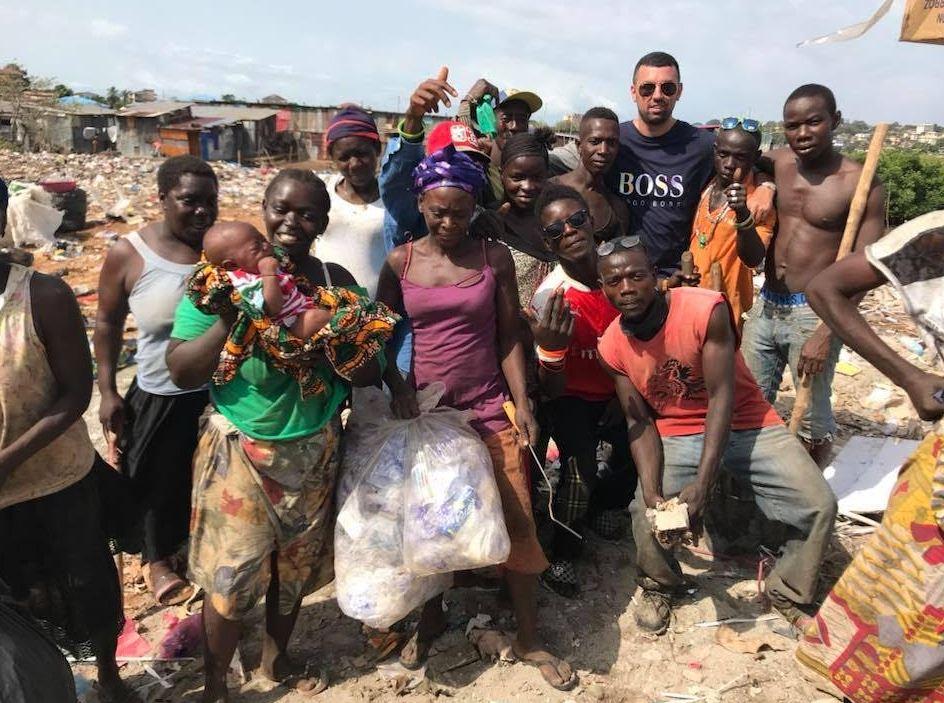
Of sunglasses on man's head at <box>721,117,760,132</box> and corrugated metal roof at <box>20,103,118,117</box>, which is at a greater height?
sunglasses on man's head at <box>721,117,760,132</box>

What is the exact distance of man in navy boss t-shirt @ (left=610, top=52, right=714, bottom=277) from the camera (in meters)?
3.68

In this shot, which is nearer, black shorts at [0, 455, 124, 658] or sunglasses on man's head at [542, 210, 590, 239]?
black shorts at [0, 455, 124, 658]

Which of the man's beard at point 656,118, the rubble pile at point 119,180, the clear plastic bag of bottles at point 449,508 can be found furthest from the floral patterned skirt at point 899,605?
the rubble pile at point 119,180

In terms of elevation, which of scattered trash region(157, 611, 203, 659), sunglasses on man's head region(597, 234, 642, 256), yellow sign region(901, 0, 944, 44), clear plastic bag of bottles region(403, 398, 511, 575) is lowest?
scattered trash region(157, 611, 203, 659)

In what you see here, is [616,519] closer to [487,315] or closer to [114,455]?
[487,315]

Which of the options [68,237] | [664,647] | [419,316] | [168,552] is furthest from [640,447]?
[68,237]

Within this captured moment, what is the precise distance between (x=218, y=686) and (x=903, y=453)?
4278 mm

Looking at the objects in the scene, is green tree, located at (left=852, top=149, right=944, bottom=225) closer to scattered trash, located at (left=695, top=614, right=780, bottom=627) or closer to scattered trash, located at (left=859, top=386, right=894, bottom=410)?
scattered trash, located at (left=859, top=386, right=894, bottom=410)

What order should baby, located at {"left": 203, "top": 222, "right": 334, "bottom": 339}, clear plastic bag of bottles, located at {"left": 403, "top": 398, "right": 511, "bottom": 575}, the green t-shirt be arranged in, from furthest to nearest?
1. clear plastic bag of bottles, located at {"left": 403, "top": 398, "right": 511, "bottom": 575}
2. the green t-shirt
3. baby, located at {"left": 203, "top": 222, "right": 334, "bottom": 339}

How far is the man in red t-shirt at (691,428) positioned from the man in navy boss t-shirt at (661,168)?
83 cm

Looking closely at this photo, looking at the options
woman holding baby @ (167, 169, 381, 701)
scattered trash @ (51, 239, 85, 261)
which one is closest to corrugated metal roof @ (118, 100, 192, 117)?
scattered trash @ (51, 239, 85, 261)

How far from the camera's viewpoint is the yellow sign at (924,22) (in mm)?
2854

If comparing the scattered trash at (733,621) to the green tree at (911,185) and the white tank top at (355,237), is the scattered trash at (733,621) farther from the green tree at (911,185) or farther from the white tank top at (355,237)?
the green tree at (911,185)

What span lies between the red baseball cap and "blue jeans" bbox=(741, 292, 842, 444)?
2080mm
